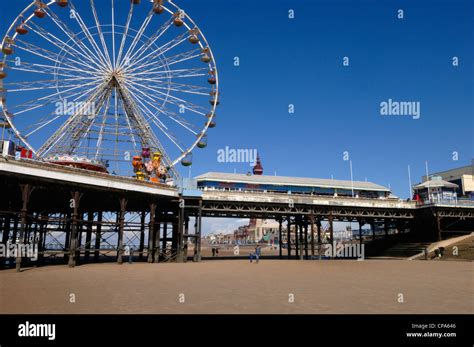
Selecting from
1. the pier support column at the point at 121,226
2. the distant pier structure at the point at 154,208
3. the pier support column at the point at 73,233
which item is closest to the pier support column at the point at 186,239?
the distant pier structure at the point at 154,208

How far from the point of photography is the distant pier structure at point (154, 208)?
31.1 meters

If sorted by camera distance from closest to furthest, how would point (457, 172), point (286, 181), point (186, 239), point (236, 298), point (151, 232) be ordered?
1. point (236, 298)
2. point (151, 232)
3. point (186, 239)
4. point (286, 181)
5. point (457, 172)

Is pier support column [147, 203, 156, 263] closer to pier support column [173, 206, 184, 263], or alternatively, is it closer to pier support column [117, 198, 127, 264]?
pier support column [173, 206, 184, 263]

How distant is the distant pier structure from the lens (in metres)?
31.1

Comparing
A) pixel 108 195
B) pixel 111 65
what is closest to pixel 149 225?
pixel 108 195

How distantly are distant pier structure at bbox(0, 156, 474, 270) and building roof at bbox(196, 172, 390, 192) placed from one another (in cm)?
19

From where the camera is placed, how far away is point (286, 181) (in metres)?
67.1

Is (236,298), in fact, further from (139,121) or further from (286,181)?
(286,181)

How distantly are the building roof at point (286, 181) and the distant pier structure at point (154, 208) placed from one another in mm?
193

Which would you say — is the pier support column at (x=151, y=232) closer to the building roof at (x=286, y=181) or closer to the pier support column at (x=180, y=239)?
the pier support column at (x=180, y=239)

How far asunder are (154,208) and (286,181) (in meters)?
33.9

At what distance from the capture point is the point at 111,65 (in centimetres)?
4116

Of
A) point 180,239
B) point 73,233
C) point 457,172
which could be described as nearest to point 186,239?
point 180,239
